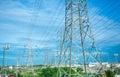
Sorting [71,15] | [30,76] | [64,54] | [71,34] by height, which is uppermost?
[71,15]

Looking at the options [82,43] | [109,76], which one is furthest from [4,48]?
[82,43]

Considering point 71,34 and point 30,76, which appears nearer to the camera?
point 71,34

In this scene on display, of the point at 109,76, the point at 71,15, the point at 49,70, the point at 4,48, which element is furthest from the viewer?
the point at 49,70

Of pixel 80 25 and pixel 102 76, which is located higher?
pixel 80 25

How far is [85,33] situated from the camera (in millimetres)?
23875

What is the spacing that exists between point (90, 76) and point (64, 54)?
4.29 m

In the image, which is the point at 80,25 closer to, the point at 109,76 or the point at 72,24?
the point at 72,24

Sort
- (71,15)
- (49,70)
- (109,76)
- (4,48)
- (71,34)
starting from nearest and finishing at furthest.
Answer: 1. (71,34)
2. (71,15)
3. (109,76)
4. (4,48)
5. (49,70)

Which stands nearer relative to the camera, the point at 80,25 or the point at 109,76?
the point at 80,25

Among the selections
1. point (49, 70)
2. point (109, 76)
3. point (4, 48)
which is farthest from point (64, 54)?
point (49, 70)

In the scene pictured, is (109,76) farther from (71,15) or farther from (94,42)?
(71,15)

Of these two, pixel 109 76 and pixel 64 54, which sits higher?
pixel 64 54

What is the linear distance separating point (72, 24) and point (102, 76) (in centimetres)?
676

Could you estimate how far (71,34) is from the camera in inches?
906
